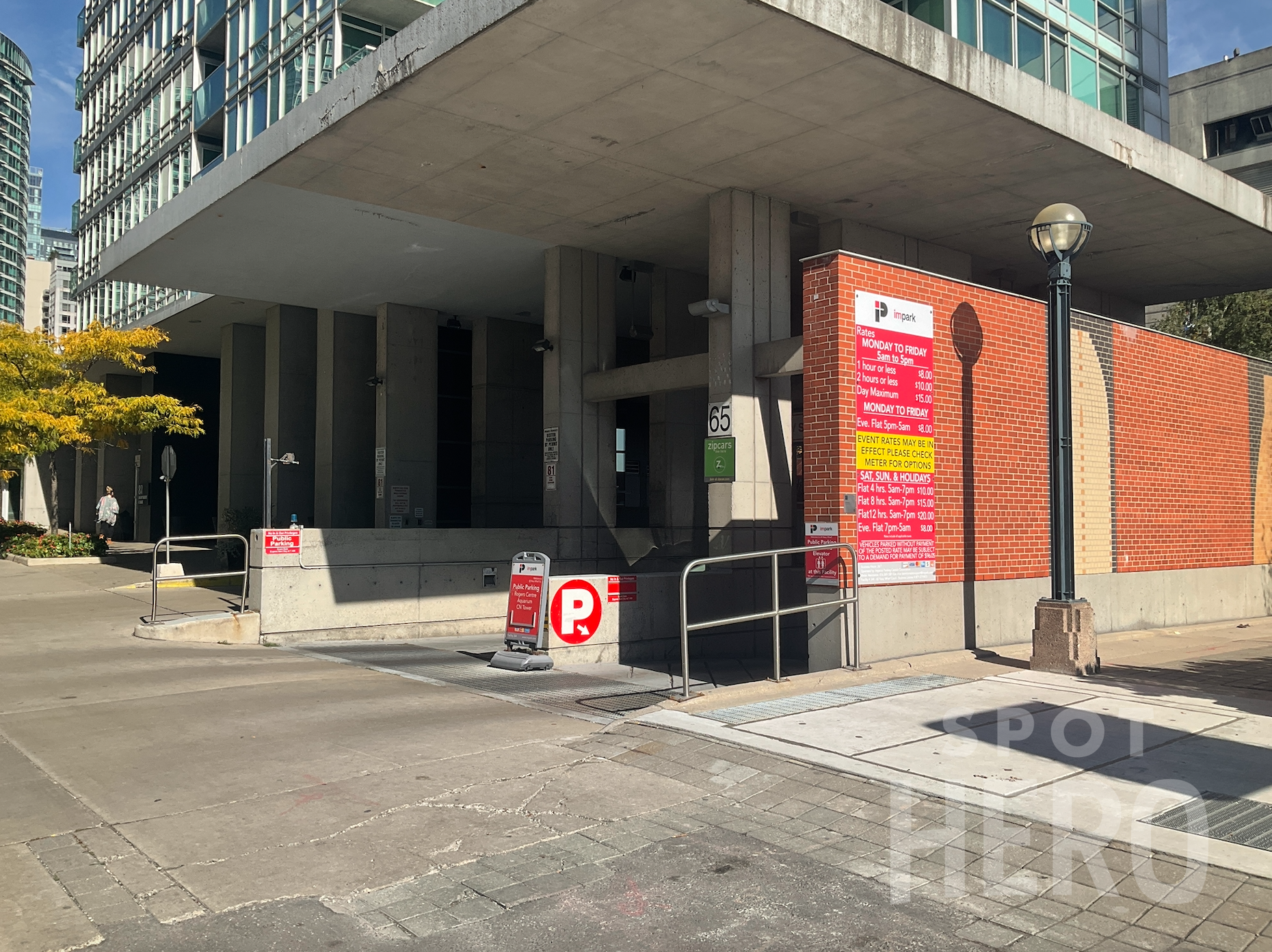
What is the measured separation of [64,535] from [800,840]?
27452 mm

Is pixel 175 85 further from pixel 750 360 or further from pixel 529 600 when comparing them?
pixel 529 600

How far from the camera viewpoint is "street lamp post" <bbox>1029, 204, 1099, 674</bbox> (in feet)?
33.6

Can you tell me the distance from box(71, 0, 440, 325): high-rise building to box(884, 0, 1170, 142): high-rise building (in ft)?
31.8

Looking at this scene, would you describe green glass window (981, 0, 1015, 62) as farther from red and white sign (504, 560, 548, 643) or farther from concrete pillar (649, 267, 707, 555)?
red and white sign (504, 560, 548, 643)

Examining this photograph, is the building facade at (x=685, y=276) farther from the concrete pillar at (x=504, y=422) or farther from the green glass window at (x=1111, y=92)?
the green glass window at (x=1111, y=92)

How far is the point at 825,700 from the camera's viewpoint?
8.59 meters

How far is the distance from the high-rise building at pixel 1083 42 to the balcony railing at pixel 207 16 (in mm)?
17706

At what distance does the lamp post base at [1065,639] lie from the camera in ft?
33.3

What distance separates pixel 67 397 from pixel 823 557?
23087 mm

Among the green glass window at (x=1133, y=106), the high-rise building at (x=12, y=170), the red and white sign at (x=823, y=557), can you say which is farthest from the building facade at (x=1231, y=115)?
the high-rise building at (x=12, y=170)

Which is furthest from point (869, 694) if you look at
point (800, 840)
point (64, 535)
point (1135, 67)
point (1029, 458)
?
point (64, 535)

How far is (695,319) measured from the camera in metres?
22.3

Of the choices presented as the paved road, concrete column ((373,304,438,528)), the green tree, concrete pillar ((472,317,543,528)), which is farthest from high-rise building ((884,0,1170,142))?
concrete pillar ((472,317,543,528))

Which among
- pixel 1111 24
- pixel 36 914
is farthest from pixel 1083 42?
pixel 36 914
